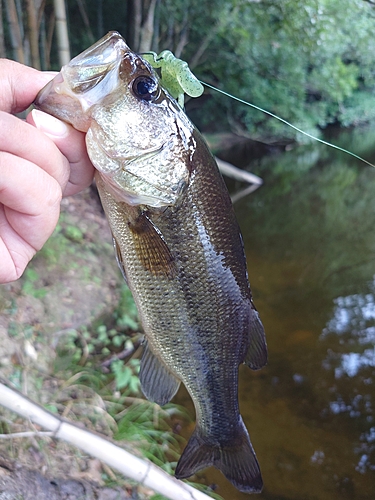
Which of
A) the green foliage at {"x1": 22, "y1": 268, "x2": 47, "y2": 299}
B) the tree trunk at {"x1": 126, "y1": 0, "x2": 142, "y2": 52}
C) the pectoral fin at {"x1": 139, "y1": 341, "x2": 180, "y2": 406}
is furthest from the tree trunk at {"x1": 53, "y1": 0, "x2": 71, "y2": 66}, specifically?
the pectoral fin at {"x1": 139, "y1": 341, "x2": 180, "y2": 406}

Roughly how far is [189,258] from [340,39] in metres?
15.0

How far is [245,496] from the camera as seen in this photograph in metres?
2.80

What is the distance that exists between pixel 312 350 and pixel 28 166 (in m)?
3.85

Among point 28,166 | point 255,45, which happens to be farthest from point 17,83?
point 255,45

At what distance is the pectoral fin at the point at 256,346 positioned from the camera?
155cm

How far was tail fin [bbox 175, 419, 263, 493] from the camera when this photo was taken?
5.41ft

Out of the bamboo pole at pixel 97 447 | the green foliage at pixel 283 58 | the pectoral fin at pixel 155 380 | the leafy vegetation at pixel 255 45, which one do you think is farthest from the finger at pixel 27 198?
the green foliage at pixel 283 58

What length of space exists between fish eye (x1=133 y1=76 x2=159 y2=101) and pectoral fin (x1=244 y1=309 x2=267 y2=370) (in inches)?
34.2

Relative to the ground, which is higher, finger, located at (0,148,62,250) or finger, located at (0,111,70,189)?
finger, located at (0,111,70,189)

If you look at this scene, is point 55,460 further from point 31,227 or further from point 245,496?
point 31,227

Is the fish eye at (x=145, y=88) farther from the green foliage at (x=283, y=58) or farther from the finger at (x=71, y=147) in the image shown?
the green foliage at (x=283, y=58)

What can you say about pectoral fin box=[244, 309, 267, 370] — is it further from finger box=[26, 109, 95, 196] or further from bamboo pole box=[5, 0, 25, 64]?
bamboo pole box=[5, 0, 25, 64]

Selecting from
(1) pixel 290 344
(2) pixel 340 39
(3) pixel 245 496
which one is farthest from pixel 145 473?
(2) pixel 340 39

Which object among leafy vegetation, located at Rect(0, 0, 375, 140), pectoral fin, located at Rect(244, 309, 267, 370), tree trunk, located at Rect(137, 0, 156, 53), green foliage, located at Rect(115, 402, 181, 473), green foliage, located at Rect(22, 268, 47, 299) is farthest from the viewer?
leafy vegetation, located at Rect(0, 0, 375, 140)
